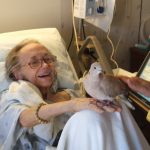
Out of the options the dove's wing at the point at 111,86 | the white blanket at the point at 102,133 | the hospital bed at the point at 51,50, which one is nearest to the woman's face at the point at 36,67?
the hospital bed at the point at 51,50

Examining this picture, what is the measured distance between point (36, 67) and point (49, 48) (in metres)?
0.33

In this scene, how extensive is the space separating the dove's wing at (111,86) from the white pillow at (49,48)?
2.06 ft

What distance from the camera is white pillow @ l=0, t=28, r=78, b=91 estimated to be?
160cm

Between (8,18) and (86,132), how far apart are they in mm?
1270

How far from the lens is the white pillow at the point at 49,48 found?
160cm

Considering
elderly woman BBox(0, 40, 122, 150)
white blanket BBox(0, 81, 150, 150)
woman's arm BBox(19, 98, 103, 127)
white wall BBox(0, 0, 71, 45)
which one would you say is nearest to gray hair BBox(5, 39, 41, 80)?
elderly woman BBox(0, 40, 122, 150)

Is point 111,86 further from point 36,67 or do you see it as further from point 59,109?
point 36,67

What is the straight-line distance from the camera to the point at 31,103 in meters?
1.28

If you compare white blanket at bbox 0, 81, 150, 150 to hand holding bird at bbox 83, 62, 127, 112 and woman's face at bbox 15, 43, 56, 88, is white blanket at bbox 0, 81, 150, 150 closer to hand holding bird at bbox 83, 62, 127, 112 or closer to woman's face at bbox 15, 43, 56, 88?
hand holding bird at bbox 83, 62, 127, 112

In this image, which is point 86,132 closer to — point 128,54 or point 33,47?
point 33,47

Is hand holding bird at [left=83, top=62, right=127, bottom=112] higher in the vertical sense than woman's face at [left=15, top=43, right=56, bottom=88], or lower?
higher

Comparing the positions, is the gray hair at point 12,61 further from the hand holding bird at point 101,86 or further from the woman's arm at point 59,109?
the hand holding bird at point 101,86

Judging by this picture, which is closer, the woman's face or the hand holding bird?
the hand holding bird

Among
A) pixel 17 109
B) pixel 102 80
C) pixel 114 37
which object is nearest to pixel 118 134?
pixel 102 80
